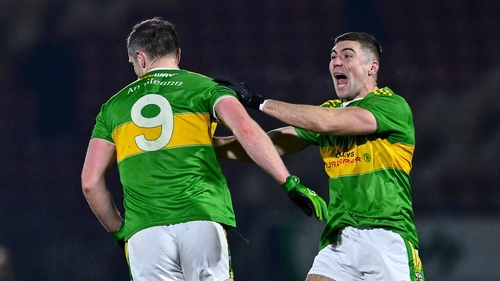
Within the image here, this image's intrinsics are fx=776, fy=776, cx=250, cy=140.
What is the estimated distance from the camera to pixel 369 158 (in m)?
3.21

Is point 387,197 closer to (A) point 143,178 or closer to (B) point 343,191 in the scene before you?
(B) point 343,191

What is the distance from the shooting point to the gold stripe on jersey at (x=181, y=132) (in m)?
2.87

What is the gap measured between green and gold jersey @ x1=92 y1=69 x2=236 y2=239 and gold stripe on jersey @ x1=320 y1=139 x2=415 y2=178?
57 centimetres

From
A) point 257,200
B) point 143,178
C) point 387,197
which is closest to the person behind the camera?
point 143,178

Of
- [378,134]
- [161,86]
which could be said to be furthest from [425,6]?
[161,86]

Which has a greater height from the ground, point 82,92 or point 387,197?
point 82,92

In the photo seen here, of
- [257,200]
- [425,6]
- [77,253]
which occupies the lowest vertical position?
[77,253]

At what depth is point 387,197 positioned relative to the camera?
3.18 meters

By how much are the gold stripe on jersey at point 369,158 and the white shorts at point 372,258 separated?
0.25 meters

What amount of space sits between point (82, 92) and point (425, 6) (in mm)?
2354

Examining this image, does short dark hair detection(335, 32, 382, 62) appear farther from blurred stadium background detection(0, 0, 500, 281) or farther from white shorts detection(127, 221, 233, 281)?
blurred stadium background detection(0, 0, 500, 281)

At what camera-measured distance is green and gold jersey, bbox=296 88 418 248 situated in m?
3.18

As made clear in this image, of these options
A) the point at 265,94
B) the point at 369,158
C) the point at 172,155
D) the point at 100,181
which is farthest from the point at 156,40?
the point at 265,94

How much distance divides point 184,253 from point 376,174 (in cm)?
89
